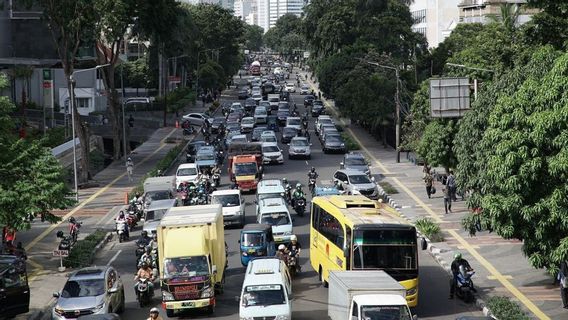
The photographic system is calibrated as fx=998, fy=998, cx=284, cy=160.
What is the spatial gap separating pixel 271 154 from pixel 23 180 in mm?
30248

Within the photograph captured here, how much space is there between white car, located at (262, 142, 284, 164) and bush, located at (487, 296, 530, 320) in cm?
3545

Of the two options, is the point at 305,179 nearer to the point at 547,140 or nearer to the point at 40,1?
the point at 40,1

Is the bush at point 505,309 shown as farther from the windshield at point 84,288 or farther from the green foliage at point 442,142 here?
the green foliage at point 442,142

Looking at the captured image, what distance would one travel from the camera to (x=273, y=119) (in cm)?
8812

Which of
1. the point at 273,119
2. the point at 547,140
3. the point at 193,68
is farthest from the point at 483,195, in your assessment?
the point at 193,68

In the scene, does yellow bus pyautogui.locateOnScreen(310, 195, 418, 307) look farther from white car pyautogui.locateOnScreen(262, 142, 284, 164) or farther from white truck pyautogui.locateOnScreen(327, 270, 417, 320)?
white car pyautogui.locateOnScreen(262, 142, 284, 164)

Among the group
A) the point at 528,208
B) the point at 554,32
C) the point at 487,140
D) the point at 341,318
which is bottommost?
the point at 341,318

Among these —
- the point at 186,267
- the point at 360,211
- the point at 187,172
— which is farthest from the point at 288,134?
the point at 186,267

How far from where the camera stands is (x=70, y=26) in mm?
56188

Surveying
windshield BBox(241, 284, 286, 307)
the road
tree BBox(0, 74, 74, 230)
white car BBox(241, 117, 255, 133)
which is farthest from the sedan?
windshield BBox(241, 284, 286, 307)

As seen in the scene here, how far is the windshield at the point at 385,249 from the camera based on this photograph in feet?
90.5

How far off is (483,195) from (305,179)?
29.4 m

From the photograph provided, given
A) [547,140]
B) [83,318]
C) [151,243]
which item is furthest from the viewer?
[151,243]

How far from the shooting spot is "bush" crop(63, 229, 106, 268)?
36.4 m
